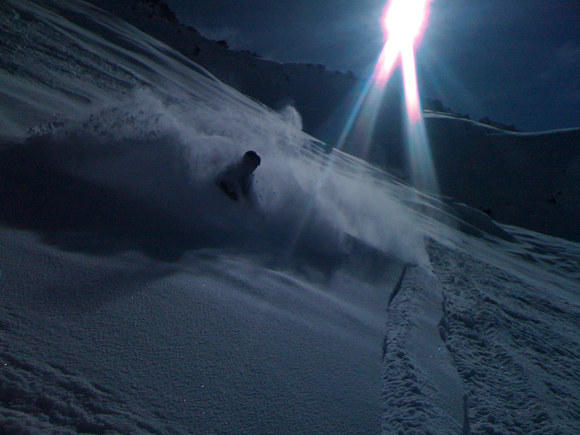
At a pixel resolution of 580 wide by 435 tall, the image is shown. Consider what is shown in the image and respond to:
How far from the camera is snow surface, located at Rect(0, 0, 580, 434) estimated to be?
1661 mm

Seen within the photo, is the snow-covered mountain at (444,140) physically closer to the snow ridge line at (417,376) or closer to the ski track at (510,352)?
the ski track at (510,352)

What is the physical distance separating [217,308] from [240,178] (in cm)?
244

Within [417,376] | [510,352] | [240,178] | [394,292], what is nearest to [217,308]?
[417,376]

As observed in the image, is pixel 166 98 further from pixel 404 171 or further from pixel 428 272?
pixel 404 171

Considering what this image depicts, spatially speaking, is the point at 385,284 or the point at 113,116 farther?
the point at 113,116

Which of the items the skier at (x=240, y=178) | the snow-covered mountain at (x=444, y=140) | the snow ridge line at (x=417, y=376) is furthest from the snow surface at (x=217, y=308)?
the snow-covered mountain at (x=444, y=140)

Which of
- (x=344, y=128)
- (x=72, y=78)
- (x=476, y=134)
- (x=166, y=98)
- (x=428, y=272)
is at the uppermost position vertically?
(x=476, y=134)

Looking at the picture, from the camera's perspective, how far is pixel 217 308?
7.98ft

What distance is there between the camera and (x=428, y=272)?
509 cm

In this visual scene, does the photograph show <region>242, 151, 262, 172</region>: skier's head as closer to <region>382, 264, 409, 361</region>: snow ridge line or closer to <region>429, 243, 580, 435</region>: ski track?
<region>382, 264, 409, 361</region>: snow ridge line

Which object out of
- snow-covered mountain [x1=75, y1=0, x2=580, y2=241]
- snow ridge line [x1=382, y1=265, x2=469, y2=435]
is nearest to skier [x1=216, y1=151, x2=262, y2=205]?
snow ridge line [x1=382, y1=265, x2=469, y2=435]

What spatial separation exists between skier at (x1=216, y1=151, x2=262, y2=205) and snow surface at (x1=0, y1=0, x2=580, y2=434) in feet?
0.48

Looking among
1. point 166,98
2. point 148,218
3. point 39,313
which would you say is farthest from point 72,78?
point 39,313

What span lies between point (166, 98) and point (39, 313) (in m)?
8.17
